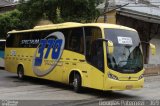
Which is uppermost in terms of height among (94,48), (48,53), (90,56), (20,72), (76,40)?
(76,40)

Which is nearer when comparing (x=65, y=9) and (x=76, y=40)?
(x=76, y=40)

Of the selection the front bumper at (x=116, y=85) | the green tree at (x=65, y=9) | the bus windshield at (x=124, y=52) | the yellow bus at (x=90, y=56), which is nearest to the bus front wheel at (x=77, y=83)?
the yellow bus at (x=90, y=56)

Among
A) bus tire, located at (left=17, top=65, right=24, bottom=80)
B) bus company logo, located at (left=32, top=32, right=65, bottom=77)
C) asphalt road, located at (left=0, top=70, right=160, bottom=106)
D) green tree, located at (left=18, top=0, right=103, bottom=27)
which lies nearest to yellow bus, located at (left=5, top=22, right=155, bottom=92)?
bus company logo, located at (left=32, top=32, right=65, bottom=77)

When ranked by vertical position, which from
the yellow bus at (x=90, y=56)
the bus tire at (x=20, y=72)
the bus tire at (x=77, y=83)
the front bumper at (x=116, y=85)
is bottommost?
the bus tire at (x=20, y=72)

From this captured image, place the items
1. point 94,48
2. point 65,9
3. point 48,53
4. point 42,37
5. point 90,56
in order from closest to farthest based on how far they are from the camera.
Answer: point 94,48, point 90,56, point 48,53, point 42,37, point 65,9

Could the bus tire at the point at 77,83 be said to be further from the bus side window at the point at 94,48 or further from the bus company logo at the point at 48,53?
the bus company logo at the point at 48,53

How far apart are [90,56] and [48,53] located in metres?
3.64

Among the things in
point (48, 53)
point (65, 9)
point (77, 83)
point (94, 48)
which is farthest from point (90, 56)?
point (65, 9)

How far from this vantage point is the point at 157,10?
138 ft

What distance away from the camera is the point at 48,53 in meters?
19.6

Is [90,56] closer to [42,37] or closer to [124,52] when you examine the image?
[124,52]

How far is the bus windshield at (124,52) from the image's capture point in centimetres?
1575

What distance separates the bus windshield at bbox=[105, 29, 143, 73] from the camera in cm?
1575

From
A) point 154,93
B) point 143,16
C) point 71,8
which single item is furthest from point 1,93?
point 143,16
